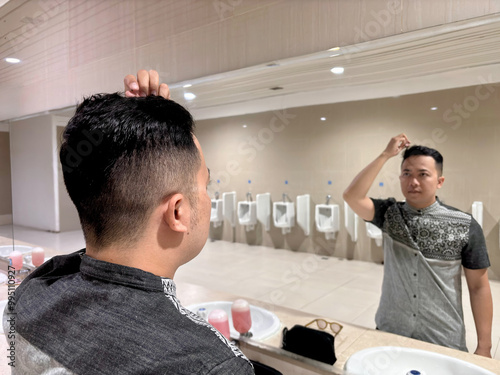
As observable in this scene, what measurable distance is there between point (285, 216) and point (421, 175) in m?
0.73

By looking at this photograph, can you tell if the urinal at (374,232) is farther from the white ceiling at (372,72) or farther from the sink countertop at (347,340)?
the white ceiling at (372,72)

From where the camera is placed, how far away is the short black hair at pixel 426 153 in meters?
1.26

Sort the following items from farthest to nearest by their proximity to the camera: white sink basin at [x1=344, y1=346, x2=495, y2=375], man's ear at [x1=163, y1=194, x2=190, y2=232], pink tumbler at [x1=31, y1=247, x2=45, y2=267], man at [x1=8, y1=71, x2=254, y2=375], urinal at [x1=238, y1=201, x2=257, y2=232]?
pink tumbler at [x1=31, y1=247, x2=45, y2=267] → urinal at [x1=238, y1=201, x2=257, y2=232] → white sink basin at [x1=344, y1=346, x2=495, y2=375] → man's ear at [x1=163, y1=194, x2=190, y2=232] → man at [x1=8, y1=71, x2=254, y2=375]

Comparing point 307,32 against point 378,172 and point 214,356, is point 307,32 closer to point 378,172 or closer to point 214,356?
point 378,172

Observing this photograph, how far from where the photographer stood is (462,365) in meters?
1.14

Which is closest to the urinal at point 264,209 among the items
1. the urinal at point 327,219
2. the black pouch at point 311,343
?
the urinal at point 327,219

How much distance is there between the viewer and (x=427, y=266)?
1.32m

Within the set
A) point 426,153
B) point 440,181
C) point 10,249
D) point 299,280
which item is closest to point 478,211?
point 440,181

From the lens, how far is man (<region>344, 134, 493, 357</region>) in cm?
120

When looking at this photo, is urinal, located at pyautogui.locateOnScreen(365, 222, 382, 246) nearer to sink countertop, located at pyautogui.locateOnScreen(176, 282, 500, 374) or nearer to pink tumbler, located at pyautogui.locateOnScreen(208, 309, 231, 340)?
sink countertop, located at pyautogui.locateOnScreen(176, 282, 500, 374)

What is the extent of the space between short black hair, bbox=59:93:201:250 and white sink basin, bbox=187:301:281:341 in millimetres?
1077

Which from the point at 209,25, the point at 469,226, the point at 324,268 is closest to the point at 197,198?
the point at 469,226

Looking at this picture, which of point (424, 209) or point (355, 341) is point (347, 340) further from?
point (424, 209)

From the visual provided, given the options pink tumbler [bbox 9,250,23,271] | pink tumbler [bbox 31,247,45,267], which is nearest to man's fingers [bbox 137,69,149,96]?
pink tumbler [bbox 31,247,45,267]
